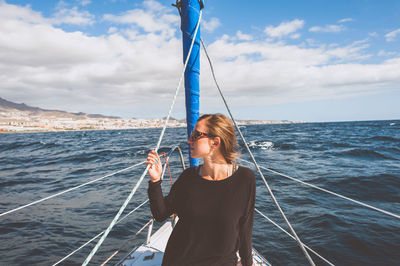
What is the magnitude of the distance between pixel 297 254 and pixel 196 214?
4.65 m

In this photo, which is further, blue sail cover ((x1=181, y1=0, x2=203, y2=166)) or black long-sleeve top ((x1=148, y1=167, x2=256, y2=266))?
blue sail cover ((x1=181, y1=0, x2=203, y2=166))

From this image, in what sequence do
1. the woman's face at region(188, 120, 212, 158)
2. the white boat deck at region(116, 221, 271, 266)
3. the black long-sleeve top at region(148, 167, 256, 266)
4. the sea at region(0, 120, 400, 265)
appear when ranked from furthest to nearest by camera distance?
the sea at region(0, 120, 400, 265)
the white boat deck at region(116, 221, 271, 266)
the woman's face at region(188, 120, 212, 158)
the black long-sleeve top at region(148, 167, 256, 266)

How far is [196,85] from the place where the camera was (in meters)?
3.00

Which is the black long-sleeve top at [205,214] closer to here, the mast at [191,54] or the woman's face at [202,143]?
the woman's face at [202,143]

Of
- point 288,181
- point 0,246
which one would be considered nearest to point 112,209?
point 0,246

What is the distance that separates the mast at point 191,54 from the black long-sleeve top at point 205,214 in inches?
61.5

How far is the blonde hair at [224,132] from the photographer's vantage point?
5.35 feet

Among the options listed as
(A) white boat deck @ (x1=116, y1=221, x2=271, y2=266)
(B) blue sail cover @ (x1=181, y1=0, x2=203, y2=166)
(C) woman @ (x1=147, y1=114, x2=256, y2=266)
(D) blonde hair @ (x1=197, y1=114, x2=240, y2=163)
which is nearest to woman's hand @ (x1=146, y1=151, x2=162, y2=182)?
(C) woman @ (x1=147, y1=114, x2=256, y2=266)

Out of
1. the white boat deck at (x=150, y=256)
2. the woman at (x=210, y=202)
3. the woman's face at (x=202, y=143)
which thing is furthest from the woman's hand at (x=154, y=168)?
the white boat deck at (x=150, y=256)

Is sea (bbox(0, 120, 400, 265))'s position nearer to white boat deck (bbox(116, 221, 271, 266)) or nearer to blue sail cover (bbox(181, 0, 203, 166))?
white boat deck (bbox(116, 221, 271, 266))

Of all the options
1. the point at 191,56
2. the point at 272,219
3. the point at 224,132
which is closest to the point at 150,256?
the point at 224,132

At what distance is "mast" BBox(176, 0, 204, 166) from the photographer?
283cm

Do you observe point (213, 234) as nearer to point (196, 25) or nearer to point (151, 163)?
point (151, 163)

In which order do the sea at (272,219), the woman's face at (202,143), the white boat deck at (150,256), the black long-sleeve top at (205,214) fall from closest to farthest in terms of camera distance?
1. the black long-sleeve top at (205,214)
2. the woman's face at (202,143)
3. the white boat deck at (150,256)
4. the sea at (272,219)
